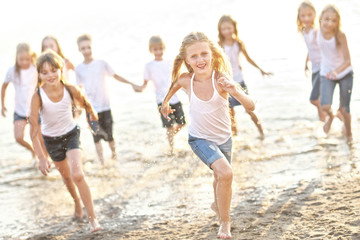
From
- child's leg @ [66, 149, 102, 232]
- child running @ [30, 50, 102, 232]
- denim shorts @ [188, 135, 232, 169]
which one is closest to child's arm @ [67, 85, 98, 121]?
child running @ [30, 50, 102, 232]

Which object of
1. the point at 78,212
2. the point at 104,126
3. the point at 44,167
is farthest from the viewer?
the point at 104,126

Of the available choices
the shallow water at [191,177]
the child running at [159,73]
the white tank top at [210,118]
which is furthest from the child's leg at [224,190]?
the child running at [159,73]

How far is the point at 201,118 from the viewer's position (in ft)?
13.6

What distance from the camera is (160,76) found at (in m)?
7.28

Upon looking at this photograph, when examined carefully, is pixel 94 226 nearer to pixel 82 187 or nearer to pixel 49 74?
pixel 82 187

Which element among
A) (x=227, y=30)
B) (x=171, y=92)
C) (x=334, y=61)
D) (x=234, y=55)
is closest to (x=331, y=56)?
(x=334, y=61)

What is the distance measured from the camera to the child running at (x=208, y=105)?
13.1 ft

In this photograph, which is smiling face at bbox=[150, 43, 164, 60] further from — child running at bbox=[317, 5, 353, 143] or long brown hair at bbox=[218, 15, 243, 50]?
child running at bbox=[317, 5, 353, 143]

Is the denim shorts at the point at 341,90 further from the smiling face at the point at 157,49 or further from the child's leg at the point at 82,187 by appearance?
the child's leg at the point at 82,187

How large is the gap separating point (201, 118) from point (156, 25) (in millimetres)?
20309

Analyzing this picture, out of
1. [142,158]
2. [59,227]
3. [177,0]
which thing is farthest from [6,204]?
[177,0]

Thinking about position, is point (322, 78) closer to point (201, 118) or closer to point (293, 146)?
point (293, 146)

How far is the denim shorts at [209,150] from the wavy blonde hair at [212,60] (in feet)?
1.91

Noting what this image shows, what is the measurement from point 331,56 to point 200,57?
2943 mm
